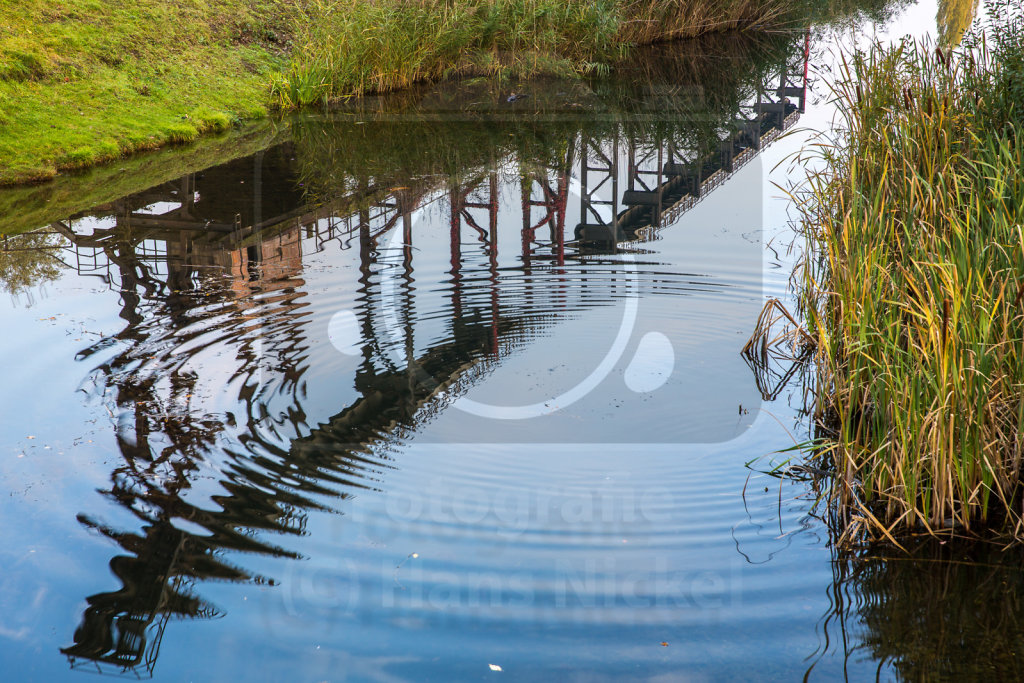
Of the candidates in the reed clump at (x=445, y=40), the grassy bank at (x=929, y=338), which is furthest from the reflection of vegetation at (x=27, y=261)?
the reed clump at (x=445, y=40)

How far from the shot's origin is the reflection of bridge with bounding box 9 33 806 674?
4652 millimetres

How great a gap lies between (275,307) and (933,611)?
17.4 ft

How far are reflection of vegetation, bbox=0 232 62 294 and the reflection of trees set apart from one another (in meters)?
6.97

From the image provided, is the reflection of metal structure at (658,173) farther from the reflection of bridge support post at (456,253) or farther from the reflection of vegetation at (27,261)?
the reflection of vegetation at (27,261)

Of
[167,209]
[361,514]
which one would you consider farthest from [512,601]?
[167,209]

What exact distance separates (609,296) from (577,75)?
1147 centimetres

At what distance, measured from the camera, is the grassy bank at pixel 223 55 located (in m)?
12.8

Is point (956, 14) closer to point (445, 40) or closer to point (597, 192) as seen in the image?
point (445, 40)

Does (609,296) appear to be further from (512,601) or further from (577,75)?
(577,75)

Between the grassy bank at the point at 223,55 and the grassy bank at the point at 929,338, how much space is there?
9.83m

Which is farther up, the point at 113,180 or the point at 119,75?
the point at 119,75

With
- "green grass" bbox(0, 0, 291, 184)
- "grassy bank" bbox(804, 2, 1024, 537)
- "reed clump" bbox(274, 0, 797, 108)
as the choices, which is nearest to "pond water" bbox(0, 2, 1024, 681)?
"grassy bank" bbox(804, 2, 1024, 537)

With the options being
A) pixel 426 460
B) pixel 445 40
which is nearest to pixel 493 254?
pixel 426 460

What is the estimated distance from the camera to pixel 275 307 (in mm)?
7645
